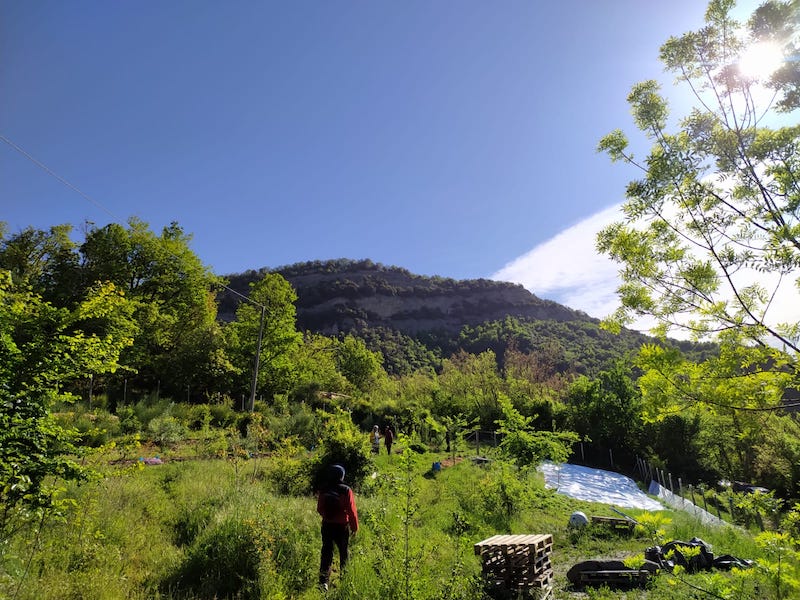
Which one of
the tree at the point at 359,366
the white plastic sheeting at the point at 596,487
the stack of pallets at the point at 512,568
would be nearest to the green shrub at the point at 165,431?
the stack of pallets at the point at 512,568

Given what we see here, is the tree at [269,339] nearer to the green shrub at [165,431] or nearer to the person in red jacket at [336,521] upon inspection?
the green shrub at [165,431]

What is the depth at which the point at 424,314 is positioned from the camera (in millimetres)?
98625

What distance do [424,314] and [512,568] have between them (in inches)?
3680

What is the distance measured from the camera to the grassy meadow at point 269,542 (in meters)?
4.10

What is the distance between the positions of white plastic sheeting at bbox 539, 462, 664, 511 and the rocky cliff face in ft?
222

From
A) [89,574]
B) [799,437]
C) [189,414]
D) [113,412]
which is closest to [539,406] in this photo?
[799,437]

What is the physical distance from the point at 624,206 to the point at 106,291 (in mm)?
6028

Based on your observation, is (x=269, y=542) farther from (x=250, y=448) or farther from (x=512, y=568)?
(x=250, y=448)

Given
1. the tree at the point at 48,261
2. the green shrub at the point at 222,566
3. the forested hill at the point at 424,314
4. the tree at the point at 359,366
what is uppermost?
the forested hill at the point at 424,314

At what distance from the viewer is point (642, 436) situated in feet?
85.9

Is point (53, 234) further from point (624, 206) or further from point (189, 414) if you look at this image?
point (624, 206)

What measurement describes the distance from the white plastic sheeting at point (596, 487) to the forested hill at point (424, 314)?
4259 centimetres

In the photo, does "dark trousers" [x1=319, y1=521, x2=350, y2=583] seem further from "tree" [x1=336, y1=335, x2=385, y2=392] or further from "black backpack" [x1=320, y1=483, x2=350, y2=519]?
"tree" [x1=336, y1=335, x2=385, y2=392]

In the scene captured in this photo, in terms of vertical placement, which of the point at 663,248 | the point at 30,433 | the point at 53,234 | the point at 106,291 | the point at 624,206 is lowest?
the point at 30,433
